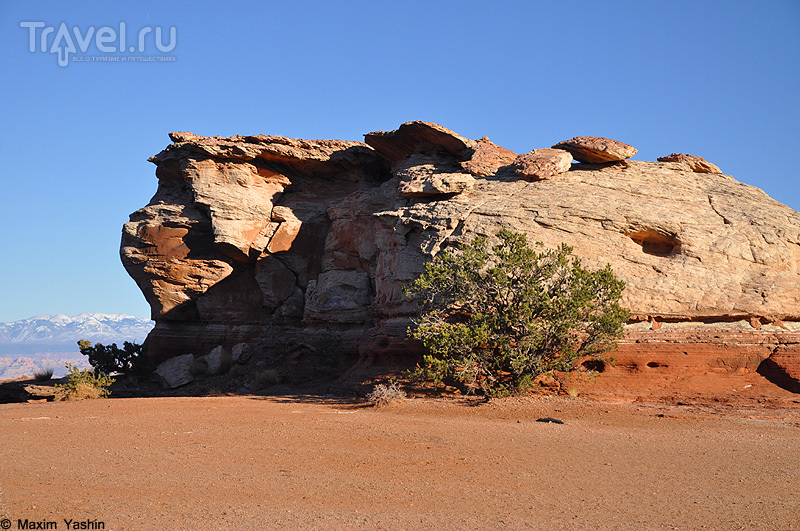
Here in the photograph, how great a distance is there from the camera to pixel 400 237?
21141mm

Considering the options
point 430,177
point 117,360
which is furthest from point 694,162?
point 117,360

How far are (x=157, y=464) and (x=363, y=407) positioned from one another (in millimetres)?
7400

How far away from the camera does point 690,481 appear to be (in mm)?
8117

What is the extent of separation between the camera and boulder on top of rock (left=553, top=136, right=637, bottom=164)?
21250mm

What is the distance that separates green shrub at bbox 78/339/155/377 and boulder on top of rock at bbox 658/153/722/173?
21.3 m

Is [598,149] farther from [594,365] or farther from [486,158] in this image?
[594,365]

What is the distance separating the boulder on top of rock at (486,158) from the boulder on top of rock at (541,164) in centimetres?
112

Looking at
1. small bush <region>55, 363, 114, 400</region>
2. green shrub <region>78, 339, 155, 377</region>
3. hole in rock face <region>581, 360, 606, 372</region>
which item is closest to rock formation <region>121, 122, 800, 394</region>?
hole in rock face <region>581, 360, 606, 372</region>

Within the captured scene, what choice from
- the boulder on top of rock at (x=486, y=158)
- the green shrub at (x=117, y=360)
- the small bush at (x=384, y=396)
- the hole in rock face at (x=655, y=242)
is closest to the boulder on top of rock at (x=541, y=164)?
the boulder on top of rock at (x=486, y=158)

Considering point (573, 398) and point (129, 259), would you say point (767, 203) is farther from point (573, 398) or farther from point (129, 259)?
point (129, 259)

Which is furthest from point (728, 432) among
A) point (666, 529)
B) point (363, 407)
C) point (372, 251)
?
point (372, 251)

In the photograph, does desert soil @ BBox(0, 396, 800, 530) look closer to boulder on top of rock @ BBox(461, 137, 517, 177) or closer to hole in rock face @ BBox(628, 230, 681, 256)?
hole in rock face @ BBox(628, 230, 681, 256)

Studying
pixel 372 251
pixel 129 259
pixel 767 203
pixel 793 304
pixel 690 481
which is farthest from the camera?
pixel 129 259

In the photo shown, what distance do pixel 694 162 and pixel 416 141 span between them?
9711 mm
